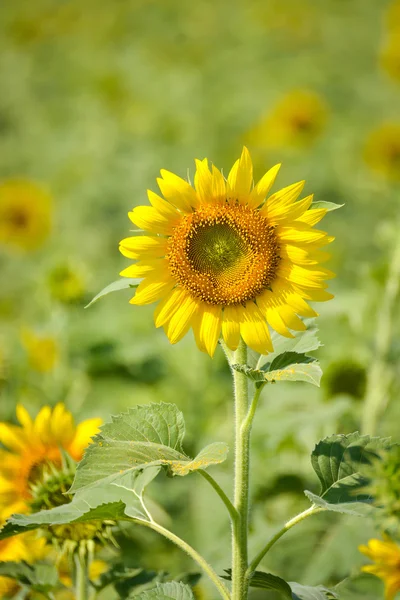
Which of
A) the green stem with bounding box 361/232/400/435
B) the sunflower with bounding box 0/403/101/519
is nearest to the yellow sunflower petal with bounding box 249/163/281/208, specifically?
the sunflower with bounding box 0/403/101/519

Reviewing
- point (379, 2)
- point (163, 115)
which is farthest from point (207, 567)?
point (379, 2)

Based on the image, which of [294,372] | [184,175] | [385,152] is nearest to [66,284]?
[294,372]

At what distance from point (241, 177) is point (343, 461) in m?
0.42

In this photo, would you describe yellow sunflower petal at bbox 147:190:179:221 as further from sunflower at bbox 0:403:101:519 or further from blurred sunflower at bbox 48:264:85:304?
blurred sunflower at bbox 48:264:85:304

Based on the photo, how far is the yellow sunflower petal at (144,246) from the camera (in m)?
1.09

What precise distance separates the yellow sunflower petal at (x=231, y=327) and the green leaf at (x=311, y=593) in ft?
1.13

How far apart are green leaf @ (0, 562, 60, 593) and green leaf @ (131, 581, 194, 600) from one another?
0.22m

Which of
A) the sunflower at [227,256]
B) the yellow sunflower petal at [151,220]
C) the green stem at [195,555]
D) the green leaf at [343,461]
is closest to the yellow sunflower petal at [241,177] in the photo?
the sunflower at [227,256]

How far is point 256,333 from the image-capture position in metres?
1.06

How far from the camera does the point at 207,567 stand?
102 centimetres

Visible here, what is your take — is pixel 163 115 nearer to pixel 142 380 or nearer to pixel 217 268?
pixel 142 380

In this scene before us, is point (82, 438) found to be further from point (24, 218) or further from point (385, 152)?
point (385, 152)

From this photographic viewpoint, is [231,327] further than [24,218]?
No

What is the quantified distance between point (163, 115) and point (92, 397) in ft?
9.80
